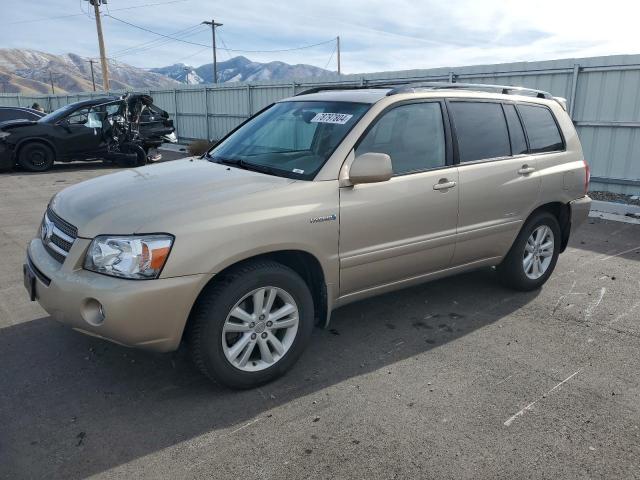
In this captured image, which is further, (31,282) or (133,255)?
(31,282)

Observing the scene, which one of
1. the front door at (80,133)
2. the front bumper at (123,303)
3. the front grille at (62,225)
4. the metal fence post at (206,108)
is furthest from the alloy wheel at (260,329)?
the metal fence post at (206,108)

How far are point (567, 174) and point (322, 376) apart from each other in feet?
10.1

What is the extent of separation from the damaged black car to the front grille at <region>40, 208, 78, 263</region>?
35.1 ft

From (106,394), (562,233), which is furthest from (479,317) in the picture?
(106,394)

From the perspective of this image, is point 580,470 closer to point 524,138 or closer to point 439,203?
point 439,203

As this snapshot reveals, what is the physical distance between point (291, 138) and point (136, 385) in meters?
2.06

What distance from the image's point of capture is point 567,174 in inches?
192

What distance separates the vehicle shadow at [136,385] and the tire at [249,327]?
0.51 ft

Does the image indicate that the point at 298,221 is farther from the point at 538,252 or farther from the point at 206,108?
the point at 206,108

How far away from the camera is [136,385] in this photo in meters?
3.29

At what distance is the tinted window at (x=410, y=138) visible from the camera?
3703mm

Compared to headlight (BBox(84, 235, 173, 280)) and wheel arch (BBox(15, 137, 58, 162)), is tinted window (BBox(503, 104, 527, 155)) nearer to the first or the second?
headlight (BBox(84, 235, 173, 280))

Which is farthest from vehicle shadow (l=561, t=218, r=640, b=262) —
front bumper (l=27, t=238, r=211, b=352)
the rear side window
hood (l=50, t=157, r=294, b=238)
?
front bumper (l=27, t=238, r=211, b=352)

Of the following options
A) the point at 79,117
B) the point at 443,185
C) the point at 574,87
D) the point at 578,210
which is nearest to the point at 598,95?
the point at 574,87
